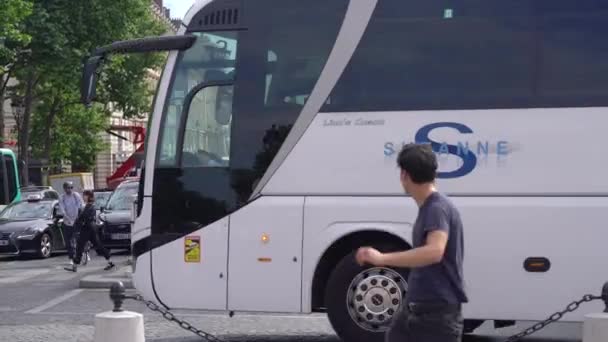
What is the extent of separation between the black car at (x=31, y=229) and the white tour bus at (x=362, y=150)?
15587 mm

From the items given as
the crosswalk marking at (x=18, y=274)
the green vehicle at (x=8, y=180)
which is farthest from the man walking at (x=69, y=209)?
the green vehicle at (x=8, y=180)

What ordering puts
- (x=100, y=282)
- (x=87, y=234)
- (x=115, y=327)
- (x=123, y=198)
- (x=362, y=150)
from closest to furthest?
(x=115, y=327), (x=362, y=150), (x=100, y=282), (x=87, y=234), (x=123, y=198)

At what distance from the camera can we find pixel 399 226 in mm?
10391

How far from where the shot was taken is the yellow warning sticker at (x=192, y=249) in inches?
430

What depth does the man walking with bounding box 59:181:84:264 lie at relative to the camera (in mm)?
22656

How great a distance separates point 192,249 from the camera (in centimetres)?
1095

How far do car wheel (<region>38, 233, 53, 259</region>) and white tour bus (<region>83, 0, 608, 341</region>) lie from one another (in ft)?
55.2

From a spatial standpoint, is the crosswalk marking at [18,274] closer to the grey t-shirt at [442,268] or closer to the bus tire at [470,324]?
the bus tire at [470,324]

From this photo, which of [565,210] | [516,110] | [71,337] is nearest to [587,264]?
[565,210]

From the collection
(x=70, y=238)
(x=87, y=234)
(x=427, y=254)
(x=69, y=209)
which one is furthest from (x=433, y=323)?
(x=69, y=209)

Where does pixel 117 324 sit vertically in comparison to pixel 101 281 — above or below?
above

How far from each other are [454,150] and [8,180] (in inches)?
1005

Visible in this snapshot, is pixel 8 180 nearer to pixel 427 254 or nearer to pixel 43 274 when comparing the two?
pixel 43 274

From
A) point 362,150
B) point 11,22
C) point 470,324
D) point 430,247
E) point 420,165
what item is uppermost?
point 11,22
